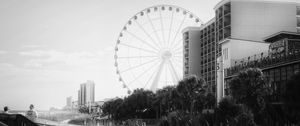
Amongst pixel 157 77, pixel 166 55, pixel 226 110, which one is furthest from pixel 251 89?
pixel 157 77

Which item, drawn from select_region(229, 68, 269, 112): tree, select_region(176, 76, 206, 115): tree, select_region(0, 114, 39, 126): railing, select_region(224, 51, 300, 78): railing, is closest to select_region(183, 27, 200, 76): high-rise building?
select_region(224, 51, 300, 78): railing

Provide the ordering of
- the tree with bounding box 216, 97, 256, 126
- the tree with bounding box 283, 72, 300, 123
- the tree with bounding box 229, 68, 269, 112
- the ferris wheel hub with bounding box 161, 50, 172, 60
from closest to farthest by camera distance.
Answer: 1. the tree with bounding box 283, 72, 300, 123
2. the tree with bounding box 216, 97, 256, 126
3. the tree with bounding box 229, 68, 269, 112
4. the ferris wheel hub with bounding box 161, 50, 172, 60

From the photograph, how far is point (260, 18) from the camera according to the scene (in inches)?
3962

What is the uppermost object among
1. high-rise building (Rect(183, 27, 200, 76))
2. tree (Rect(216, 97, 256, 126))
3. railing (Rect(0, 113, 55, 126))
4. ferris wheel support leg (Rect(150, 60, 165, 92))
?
high-rise building (Rect(183, 27, 200, 76))

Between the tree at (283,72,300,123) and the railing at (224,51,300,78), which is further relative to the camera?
the railing at (224,51,300,78)

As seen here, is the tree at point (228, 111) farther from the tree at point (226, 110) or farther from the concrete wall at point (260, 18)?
the concrete wall at point (260, 18)

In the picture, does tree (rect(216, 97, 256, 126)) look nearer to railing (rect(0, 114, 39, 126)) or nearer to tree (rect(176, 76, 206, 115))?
tree (rect(176, 76, 206, 115))

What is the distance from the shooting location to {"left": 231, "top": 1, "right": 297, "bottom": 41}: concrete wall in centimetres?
9975

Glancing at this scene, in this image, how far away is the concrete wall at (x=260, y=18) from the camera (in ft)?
327

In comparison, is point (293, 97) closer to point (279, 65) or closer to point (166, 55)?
point (279, 65)

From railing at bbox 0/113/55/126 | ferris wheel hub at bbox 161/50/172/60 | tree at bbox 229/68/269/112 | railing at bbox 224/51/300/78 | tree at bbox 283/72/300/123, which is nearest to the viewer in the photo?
railing at bbox 0/113/55/126

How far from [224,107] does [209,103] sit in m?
35.7

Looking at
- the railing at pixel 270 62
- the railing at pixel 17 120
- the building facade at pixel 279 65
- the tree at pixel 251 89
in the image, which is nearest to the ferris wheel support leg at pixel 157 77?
the railing at pixel 270 62

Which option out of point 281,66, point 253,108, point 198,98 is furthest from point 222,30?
point 253,108
